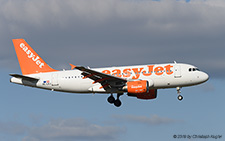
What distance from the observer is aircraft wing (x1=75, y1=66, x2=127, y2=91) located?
50.0 m

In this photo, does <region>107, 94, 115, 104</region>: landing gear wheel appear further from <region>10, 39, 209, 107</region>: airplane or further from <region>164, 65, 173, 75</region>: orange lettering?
<region>164, 65, 173, 75</region>: orange lettering

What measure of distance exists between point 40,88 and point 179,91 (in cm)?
1746

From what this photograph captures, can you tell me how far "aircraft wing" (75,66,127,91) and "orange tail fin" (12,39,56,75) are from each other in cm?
766

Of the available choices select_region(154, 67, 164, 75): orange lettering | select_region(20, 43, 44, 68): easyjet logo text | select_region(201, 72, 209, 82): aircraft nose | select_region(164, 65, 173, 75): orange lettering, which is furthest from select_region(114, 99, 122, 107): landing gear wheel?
select_region(201, 72, 209, 82): aircraft nose

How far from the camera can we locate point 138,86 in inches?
1978

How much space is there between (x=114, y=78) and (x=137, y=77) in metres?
2.86

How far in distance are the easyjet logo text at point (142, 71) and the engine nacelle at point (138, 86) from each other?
1177mm

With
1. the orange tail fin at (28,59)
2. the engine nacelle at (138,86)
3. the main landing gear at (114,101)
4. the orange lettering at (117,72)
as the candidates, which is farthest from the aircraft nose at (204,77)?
the orange tail fin at (28,59)

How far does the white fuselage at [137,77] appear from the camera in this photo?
50.9 m

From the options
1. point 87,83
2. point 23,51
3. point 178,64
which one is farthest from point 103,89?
point 23,51

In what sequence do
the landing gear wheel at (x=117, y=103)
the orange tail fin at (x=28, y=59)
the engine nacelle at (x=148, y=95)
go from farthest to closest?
the orange tail fin at (x=28, y=59) → the engine nacelle at (x=148, y=95) → the landing gear wheel at (x=117, y=103)

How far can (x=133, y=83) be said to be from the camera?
50.8 m

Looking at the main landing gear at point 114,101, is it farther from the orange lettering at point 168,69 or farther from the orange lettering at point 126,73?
the orange lettering at point 168,69

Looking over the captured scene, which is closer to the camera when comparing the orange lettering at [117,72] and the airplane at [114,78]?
the airplane at [114,78]
